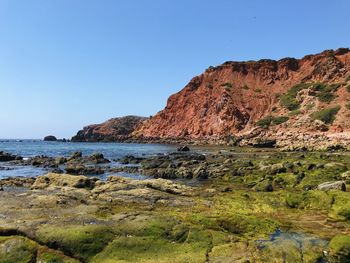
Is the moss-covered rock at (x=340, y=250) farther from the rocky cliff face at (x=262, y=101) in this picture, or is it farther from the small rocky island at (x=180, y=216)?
the rocky cliff face at (x=262, y=101)

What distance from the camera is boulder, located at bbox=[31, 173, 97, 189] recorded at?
2636 cm

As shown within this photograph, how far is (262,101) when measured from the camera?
442 feet

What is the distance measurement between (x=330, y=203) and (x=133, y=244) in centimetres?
1246

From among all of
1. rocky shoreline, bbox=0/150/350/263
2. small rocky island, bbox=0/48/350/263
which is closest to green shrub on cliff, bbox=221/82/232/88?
small rocky island, bbox=0/48/350/263

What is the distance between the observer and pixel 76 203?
64.3 ft

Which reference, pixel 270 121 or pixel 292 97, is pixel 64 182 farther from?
pixel 292 97

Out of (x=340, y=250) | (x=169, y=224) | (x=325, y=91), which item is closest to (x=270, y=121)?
(x=325, y=91)

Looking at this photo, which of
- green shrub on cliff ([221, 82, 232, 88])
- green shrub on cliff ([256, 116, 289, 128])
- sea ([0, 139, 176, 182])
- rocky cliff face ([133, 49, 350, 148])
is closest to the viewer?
sea ([0, 139, 176, 182])

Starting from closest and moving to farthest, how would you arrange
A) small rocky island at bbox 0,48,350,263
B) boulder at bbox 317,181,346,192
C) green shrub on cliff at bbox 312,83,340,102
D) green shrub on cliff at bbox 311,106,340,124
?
small rocky island at bbox 0,48,350,263 → boulder at bbox 317,181,346,192 → green shrub on cliff at bbox 311,106,340,124 → green shrub on cliff at bbox 312,83,340,102

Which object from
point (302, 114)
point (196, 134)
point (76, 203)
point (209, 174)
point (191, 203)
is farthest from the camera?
point (196, 134)

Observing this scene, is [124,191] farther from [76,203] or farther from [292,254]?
[292,254]

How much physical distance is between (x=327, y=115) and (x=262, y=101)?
37449 mm

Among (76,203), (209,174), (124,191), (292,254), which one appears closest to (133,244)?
(292,254)

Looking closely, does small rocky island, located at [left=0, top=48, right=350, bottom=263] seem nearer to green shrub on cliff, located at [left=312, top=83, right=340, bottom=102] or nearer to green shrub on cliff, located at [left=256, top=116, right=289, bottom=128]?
green shrub on cliff, located at [left=256, top=116, right=289, bottom=128]
